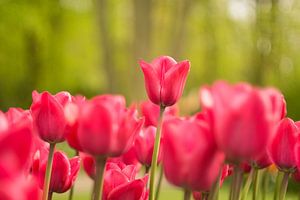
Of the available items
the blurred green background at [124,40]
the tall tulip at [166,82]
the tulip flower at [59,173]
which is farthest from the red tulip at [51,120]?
the blurred green background at [124,40]

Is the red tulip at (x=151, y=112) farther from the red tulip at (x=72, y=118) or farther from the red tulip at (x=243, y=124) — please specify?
the red tulip at (x=243, y=124)

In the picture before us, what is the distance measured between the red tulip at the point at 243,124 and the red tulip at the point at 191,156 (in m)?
0.03

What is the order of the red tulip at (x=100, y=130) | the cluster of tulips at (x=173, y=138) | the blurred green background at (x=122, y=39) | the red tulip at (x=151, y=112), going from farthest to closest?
1. the blurred green background at (x=122, y=39)
2. the red tulip at (x=151, y=112)
3. the red tulip at (x=100, y=130)
4. the cluster of tulips at (x=173, y=138)

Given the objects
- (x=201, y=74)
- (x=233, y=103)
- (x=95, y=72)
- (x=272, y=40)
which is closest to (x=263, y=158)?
(x=233, y=103)

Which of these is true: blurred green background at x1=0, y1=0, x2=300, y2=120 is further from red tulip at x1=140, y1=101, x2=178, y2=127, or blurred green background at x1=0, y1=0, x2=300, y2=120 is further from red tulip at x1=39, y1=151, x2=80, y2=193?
red tulip at x1=39, y1=151, x2=80, y2=193

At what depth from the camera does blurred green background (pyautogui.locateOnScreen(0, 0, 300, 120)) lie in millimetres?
14744

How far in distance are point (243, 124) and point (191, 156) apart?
0.34 feet

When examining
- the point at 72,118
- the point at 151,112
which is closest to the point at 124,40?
the point at 151,112

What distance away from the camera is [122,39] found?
2398cm

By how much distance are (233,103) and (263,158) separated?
523 mm

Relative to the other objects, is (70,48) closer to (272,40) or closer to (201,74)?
(272,40)

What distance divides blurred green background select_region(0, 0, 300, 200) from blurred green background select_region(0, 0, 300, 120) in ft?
0.09

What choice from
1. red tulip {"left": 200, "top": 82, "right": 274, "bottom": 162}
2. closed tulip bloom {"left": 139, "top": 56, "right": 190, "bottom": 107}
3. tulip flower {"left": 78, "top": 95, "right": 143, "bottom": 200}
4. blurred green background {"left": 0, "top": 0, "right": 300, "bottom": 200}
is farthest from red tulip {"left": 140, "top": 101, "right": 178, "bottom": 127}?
blurred green background {"left": 0, "top": 0, "right": 300, "bottom": 200}

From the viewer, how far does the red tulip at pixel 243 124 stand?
854mm
